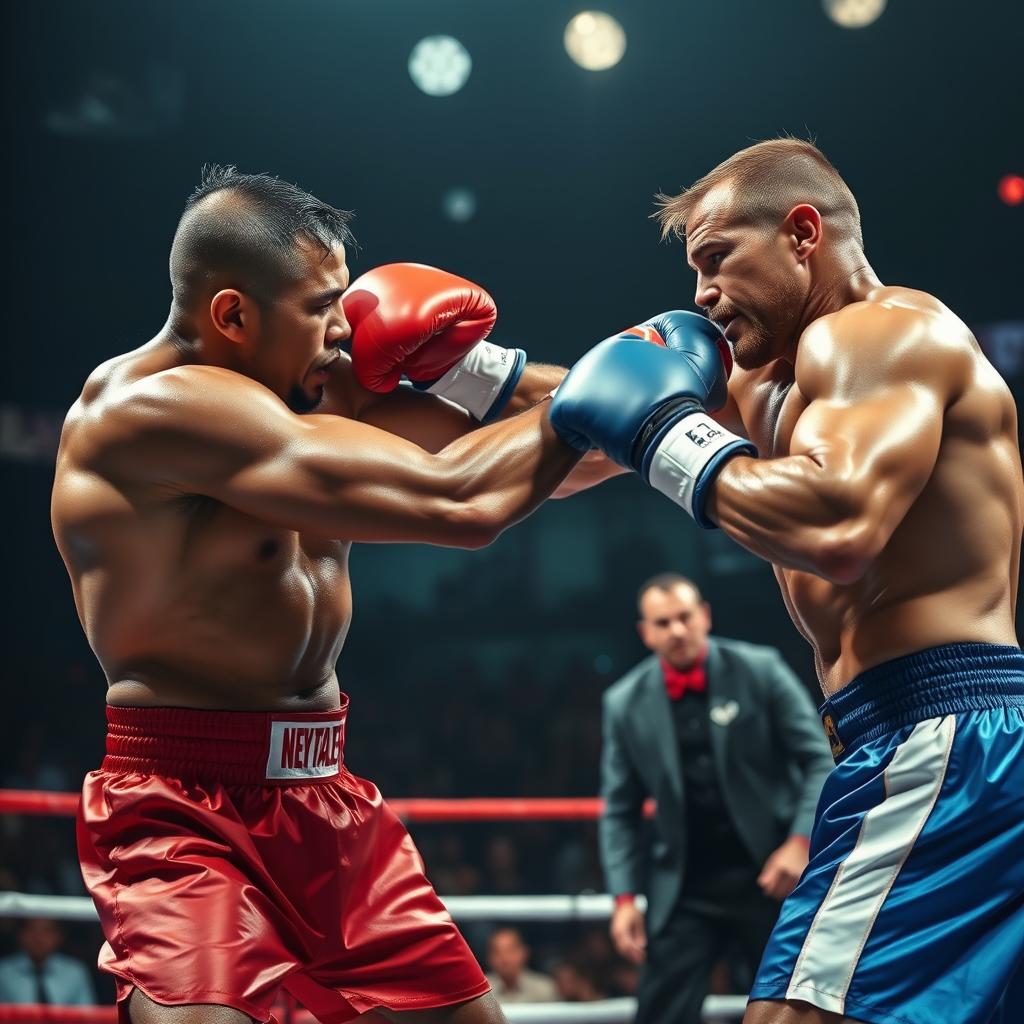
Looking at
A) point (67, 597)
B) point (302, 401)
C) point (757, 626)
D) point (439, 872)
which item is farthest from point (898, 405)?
point (67, 597)

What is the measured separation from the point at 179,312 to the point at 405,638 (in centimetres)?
650

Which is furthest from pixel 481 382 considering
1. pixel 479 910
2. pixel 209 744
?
pixel 479 910

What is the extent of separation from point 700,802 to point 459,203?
17.3 feet

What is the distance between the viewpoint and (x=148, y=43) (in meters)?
7.45

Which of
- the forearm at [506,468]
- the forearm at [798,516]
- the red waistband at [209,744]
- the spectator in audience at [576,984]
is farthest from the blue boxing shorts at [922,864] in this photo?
the spectator in audience at [576,984]

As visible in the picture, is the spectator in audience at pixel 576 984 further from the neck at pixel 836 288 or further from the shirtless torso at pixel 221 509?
the neck at pixel 836 288

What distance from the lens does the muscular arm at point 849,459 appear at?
154 cm

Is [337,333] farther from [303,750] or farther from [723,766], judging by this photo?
[723,766]

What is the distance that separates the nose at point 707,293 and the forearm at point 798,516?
42 cm

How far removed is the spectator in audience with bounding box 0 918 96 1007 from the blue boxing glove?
3361 mm

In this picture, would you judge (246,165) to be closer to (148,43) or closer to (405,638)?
(148,43)

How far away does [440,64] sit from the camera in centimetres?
775

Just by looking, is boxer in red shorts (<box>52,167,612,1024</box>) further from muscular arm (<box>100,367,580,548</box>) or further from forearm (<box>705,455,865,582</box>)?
forearm (<box>705,455,865,582</box>)

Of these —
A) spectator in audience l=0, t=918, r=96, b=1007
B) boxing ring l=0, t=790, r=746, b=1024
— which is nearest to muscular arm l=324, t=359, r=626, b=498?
boxing ring l=0, t=790, r=746, b=1024
